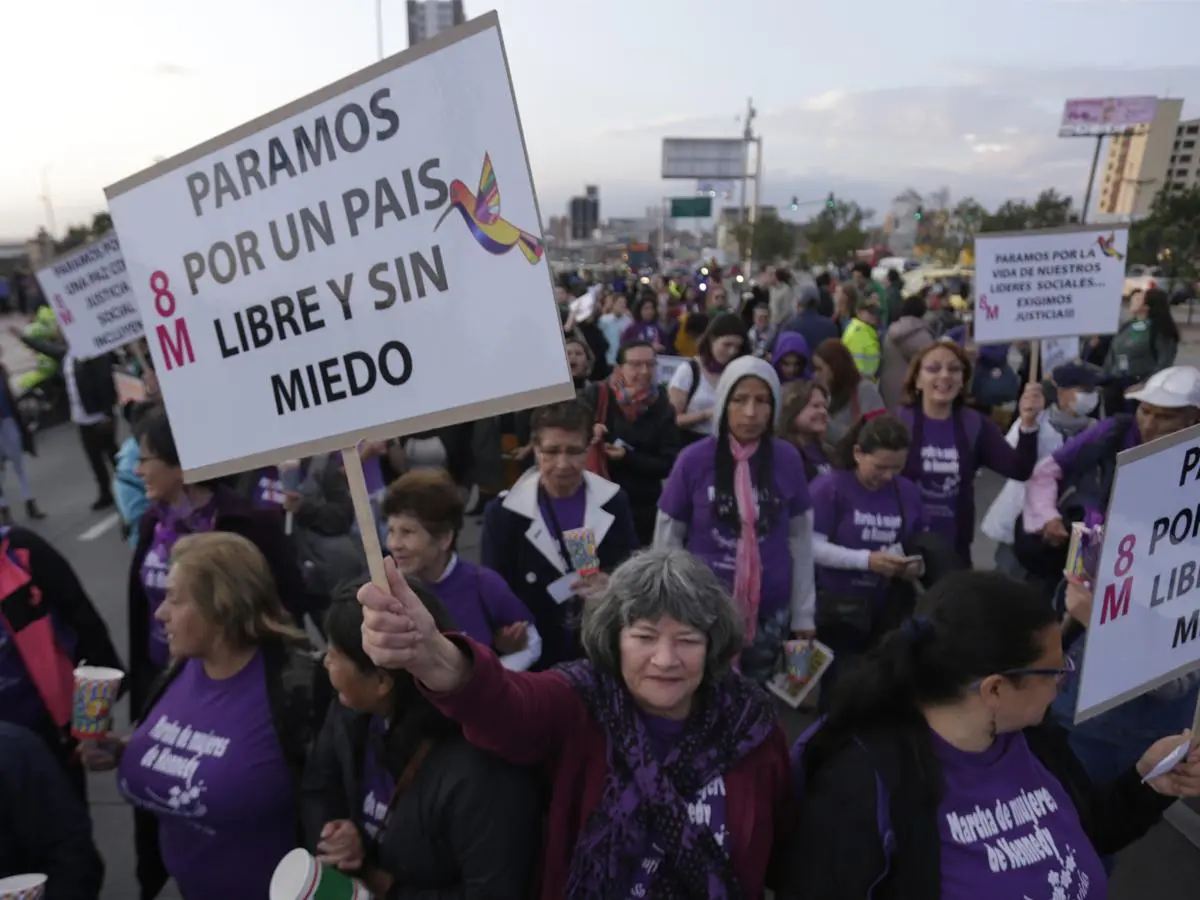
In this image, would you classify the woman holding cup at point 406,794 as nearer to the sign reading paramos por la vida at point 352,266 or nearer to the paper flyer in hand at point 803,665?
the sign reading paramos por la vida at point 352,266

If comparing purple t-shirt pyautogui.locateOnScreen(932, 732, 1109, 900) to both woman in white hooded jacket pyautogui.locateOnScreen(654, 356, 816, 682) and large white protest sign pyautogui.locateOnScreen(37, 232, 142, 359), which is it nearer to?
woman in white hooded jacket pyautogui.locateOnScreen(654, 356, 816, 682)

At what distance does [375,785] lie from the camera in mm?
1809

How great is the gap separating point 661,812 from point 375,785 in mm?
677

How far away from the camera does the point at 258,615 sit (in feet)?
7.16

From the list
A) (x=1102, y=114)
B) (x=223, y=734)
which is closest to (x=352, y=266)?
(x=223, y=734)

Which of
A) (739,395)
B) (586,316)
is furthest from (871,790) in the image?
(586,316)

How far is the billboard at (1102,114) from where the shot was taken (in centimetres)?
5991

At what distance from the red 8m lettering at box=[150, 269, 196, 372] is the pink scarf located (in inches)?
81.8

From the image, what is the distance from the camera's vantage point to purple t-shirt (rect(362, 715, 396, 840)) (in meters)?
1.78

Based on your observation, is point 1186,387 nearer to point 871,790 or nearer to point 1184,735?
point 1184,735

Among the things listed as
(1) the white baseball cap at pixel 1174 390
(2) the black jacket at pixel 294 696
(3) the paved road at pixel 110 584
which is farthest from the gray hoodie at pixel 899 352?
(2) the black jacket at pixel 294 696

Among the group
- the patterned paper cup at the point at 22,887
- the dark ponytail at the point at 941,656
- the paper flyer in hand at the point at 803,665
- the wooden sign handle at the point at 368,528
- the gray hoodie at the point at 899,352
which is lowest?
the paper flyer in hand at the point at 803,665

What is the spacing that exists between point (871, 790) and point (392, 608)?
97cm

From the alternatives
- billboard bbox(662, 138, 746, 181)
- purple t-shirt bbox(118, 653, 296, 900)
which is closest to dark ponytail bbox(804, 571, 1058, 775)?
purple t-shirt bbox(118, 653, 296, 900)
